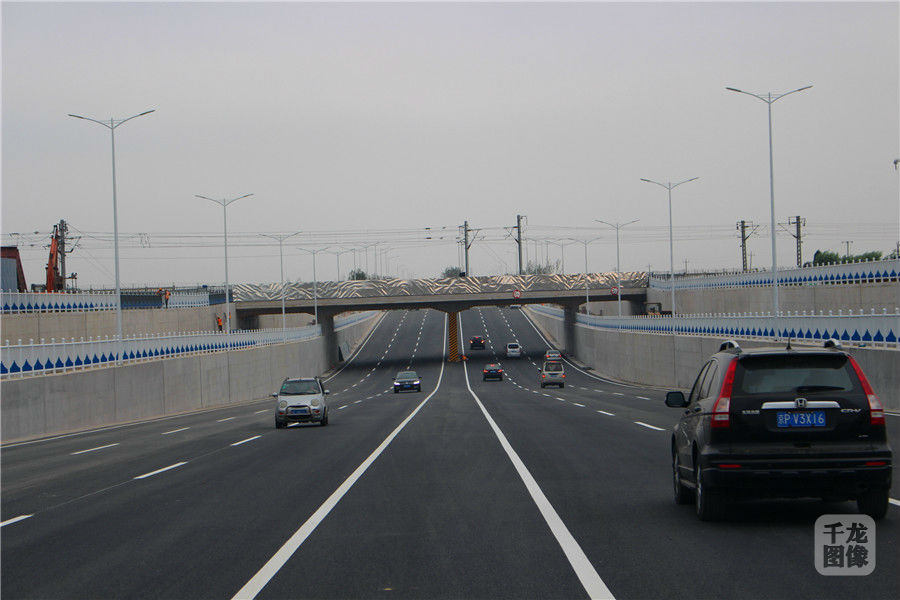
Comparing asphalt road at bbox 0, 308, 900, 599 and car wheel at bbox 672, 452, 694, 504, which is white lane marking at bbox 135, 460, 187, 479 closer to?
asphalt road at bbox 0, 308, 900, 599

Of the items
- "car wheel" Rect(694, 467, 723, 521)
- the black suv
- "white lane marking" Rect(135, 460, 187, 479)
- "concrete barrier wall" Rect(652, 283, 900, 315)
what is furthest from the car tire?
"concrete barrier wall" Rect(652, 283, 900, 315)

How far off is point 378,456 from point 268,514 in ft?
24.2

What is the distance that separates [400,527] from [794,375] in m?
4.37

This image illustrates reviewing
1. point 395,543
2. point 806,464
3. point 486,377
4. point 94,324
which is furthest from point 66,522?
point 486,377

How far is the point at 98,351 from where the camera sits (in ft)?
131

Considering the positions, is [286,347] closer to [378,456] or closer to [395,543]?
[378,456]


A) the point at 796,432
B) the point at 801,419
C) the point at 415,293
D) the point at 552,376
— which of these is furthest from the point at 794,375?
the point at 415,293

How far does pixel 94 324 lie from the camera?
64.2 metres

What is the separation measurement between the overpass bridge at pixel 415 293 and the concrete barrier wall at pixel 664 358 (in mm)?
5796

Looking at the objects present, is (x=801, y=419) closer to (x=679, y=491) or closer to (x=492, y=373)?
(x=679, y=491)

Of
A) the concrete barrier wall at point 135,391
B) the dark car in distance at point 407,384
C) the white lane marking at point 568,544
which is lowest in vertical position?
the dark car in distance at point 407,384

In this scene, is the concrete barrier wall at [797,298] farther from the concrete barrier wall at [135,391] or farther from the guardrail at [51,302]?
the guardrail at [51,302]
